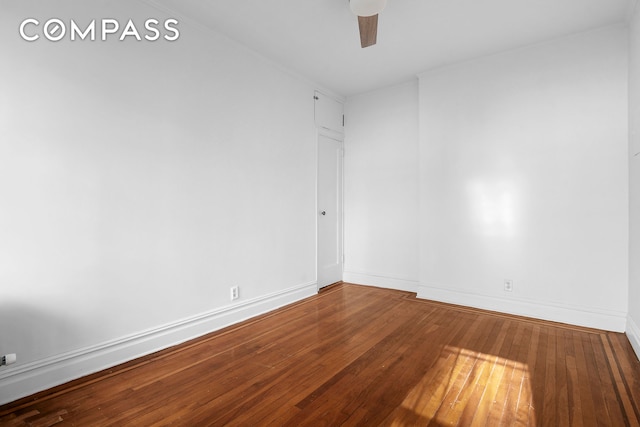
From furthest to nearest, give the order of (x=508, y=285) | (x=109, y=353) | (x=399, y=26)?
(x=508, y=285) → (x=399, y=26) → (x=109, y=353)

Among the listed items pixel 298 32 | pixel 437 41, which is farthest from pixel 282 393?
pixel 437 41

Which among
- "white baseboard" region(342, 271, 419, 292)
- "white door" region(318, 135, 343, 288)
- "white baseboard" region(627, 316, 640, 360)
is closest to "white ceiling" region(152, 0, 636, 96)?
"white door" region(318, 135, 343, 288)

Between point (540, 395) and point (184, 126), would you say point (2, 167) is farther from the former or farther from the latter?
point (540, 395)

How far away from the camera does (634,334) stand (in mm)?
2490

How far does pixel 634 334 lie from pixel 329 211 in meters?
3.17

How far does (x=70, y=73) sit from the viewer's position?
204cm

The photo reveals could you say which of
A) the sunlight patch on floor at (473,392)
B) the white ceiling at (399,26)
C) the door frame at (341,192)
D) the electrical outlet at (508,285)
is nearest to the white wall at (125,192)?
the white ceiling at (399,26)

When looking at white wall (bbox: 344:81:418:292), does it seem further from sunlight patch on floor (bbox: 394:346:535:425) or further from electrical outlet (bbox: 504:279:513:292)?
sunlight patch on floor (bbox: 394:346:535:425)

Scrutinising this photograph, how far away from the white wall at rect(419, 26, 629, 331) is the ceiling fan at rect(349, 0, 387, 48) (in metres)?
1.77

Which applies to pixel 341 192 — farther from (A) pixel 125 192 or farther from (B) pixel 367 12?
(A) pixel 125 192

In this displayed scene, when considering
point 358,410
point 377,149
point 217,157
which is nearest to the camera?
point 358,410

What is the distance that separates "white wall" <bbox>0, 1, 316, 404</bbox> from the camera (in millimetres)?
1858

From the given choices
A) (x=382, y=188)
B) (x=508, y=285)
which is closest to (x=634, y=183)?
(x=508, y=285)

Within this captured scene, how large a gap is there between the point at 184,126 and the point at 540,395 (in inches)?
121
